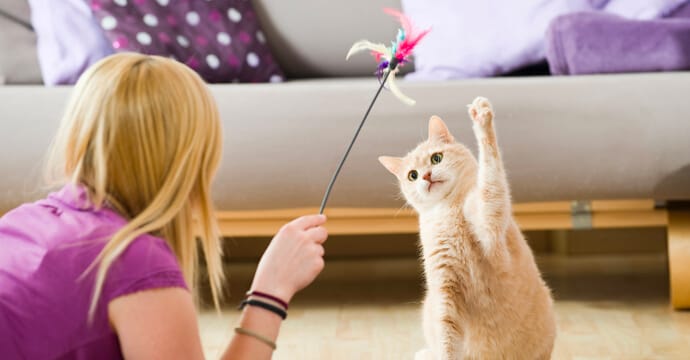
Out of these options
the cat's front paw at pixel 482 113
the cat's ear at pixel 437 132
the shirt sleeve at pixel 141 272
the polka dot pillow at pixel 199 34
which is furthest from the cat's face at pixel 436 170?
the polka dot pillow at pixel 199 34

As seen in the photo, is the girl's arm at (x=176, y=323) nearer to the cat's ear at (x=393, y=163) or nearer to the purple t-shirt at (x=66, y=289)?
the purple t-shirt at (x=66, y=289)

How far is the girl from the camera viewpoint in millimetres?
987

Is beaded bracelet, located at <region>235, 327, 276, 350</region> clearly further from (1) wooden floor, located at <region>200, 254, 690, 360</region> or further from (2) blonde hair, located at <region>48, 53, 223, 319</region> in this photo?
(1) wooden floor, located at <region>200, 254, 690, 360</region>

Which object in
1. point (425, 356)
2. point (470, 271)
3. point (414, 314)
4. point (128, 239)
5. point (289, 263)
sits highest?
point (128, 239)

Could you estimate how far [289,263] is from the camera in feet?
3.85

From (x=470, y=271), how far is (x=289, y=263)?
326mm

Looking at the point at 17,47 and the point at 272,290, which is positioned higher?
the point at 17,47

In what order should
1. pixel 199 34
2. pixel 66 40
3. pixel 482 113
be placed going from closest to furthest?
pixel 482 113, pixel 66 40, pixel 199 34

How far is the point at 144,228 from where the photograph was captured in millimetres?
1025

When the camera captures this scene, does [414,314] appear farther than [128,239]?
Yes

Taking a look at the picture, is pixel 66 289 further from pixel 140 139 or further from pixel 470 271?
pixel 470 271

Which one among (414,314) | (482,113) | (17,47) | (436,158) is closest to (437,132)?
(436,158)

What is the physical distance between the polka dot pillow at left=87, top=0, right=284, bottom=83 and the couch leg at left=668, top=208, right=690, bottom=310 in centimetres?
110

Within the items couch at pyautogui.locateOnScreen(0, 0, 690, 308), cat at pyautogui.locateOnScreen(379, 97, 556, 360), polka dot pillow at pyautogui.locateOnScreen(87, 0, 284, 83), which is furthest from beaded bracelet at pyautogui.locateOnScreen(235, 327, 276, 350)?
polka dot pillow at pyautogui.locateOnScreen(87, 0, 284, 83)
